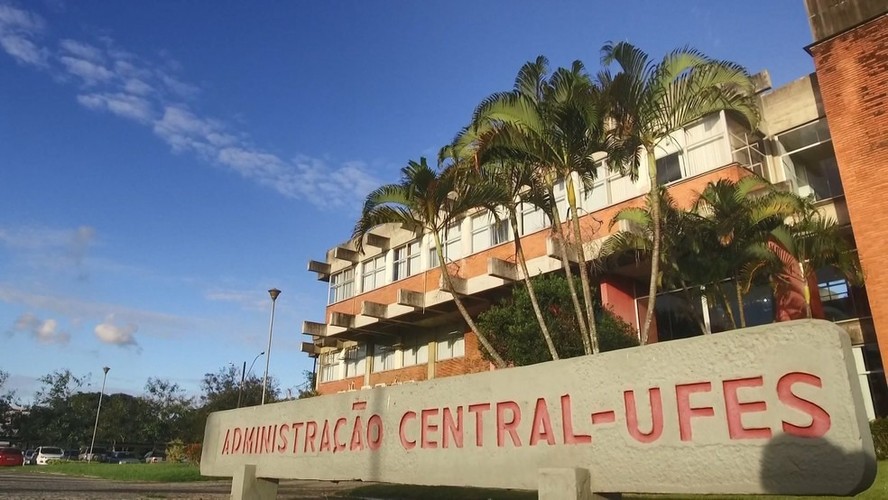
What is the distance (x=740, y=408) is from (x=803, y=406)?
0.38 metres

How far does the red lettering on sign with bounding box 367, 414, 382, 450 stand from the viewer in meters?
6.45

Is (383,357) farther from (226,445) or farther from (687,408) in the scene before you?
(687,408)

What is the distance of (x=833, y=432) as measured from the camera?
3.63 m

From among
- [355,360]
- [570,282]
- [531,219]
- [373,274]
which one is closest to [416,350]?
[373,274]

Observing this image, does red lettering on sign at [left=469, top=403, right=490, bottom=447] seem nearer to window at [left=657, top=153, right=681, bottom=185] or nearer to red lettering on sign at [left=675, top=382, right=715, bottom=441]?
red lettering on sign at [left=675, top=382, right=715, bottom=441]

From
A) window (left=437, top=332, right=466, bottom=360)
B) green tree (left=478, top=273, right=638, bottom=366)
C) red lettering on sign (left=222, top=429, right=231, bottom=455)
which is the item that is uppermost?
window (left=437, top=332, right=466, bottom=360)

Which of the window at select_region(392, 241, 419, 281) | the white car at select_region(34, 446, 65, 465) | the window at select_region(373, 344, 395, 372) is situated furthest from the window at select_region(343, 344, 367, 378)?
the white car at select_region(34, 446, 65, 465)

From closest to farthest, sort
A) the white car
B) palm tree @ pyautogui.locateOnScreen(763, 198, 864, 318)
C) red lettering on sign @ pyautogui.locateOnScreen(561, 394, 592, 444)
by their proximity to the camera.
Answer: red lettering on sign @ pyautogui.locateOnScreen(561, 394, 592, 444)
palm tree @ pyautogui.locateOnScreen(763, 198, 864, 318)
the white car

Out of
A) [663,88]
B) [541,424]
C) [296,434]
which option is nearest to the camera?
[541,424]

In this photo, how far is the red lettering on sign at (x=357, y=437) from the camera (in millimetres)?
6684

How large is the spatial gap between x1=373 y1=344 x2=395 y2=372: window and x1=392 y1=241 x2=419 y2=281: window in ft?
11.7

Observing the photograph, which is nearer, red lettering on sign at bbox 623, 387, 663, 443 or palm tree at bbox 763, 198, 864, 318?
red lettering on sign at bbox 623, 387, 663, 443

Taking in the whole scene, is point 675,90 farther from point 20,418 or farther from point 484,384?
point 20,418

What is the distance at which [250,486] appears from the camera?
796cm
